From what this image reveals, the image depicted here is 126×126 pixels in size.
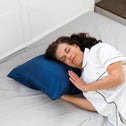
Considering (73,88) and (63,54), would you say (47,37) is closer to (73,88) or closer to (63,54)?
(63,54)

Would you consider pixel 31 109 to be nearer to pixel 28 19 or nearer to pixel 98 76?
pixel 98 76

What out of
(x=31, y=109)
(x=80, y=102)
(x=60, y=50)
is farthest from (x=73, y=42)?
(x=31, y=109)

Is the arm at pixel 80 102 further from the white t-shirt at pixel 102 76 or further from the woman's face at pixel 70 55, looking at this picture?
the woman's face at pixel 70 55

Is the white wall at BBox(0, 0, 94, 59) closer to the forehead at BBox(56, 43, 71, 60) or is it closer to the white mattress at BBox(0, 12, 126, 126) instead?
the white mattress at BBox(0, 12, 126, 126)

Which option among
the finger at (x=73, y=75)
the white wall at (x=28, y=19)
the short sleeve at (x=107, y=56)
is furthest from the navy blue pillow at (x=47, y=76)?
the white wall at (x=28, y=19)

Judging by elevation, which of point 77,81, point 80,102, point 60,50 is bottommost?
point 80,102

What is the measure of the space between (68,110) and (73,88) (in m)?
0.13

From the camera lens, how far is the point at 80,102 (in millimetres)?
1200

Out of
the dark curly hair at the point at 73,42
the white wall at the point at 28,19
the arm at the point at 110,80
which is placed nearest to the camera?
the arm at the point at 110,80

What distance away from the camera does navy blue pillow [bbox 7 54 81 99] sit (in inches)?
44.9

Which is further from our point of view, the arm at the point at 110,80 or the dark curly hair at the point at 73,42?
the dark curly hair at the point at 73,42

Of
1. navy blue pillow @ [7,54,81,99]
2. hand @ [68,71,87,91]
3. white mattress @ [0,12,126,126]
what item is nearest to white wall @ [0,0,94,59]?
white mattress @ [0,12,126,126]

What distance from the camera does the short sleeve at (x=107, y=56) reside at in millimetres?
1092

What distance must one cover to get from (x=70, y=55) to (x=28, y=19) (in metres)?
0.53
